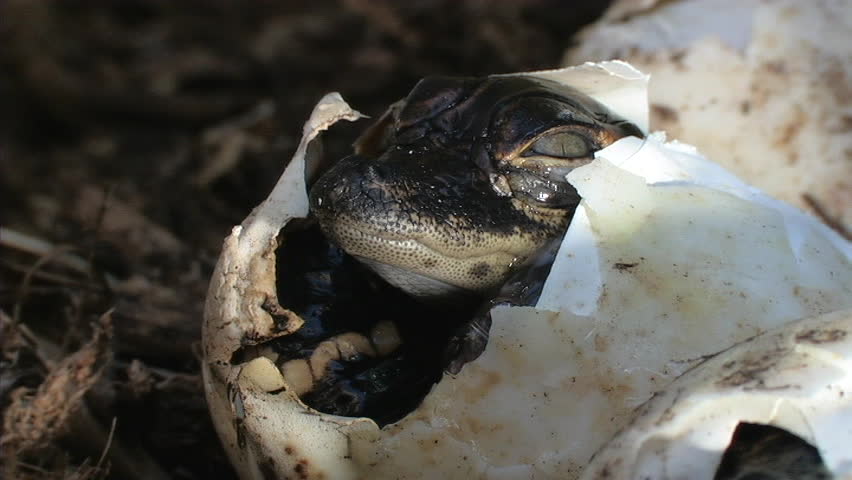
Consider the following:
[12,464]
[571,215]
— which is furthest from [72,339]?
[571,215]

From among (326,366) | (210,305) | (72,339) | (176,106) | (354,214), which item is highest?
(354,214)

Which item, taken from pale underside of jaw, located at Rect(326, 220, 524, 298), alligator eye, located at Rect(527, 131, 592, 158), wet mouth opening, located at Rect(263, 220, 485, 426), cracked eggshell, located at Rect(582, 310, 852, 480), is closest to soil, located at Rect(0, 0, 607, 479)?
wet mouth opening, located at Rect(263, 220, 485, 426)

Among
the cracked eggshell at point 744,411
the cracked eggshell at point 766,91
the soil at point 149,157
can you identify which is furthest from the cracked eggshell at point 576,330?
the cracked eggshell at point 766,91

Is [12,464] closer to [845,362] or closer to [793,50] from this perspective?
[845,362]

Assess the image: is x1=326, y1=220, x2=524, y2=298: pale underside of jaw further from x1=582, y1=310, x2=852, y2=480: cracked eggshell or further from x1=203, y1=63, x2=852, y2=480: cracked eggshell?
x1=582, y1=310, x2=852, y2=480: cracked eggshell

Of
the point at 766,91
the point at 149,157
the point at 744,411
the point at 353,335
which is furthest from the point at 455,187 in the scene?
the point at 149,157

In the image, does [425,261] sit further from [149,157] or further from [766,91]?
[149,157]
